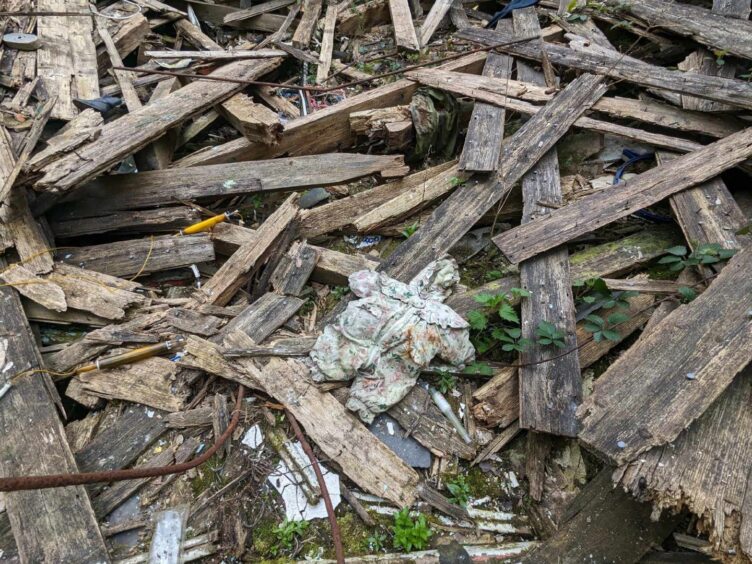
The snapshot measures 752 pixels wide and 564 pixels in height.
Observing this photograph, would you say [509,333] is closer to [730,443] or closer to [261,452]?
[730,443]

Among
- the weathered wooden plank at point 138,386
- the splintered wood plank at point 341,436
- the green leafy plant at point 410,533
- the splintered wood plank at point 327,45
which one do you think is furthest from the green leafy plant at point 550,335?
the splintered wood plank at point 327,45

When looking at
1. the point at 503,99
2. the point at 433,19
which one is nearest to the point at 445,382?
the point at 503,99

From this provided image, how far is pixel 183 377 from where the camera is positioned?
313cm

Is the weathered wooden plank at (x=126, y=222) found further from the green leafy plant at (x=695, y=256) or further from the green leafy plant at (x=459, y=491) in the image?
the green leafy plant at (x=695, y=256)

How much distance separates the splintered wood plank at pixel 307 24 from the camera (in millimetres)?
5234

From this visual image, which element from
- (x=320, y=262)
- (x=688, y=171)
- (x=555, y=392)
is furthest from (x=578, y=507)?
(x=688, y=171)

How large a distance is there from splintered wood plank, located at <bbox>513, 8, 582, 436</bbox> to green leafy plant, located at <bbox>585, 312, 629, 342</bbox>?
107 millimetres

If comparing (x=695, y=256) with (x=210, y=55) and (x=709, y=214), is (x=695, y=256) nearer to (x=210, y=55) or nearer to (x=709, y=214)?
(x=709, y=214)

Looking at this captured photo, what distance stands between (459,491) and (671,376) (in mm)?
1250

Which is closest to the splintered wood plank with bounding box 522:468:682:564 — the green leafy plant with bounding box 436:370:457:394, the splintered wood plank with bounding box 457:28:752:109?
the green leafy plant with bounding box 436:370:457:394

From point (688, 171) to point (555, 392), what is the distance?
2.05 meters

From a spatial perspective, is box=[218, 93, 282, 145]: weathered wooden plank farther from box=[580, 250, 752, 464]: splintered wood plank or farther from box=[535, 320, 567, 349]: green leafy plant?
box=[580, 250, 752, 464]: splintered wood plank

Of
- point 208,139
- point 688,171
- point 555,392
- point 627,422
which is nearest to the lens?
point 627,422

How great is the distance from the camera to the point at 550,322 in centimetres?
304
